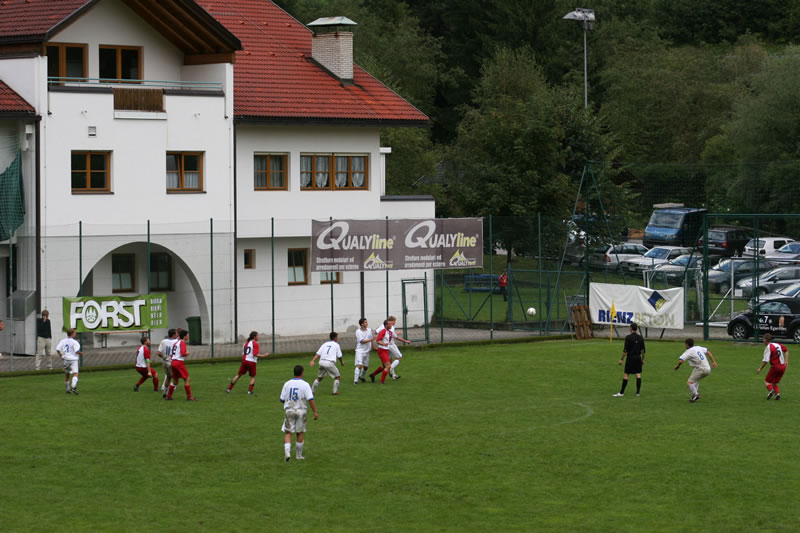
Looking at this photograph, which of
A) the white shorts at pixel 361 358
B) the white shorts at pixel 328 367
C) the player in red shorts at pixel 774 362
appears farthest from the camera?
the white shorts at pixel 361 358

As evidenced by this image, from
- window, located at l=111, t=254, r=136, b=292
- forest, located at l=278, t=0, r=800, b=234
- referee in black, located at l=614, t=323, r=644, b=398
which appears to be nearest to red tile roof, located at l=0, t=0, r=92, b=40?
window, located at l=111, t=254, r=136, b=292

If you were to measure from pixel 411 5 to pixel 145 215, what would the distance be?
227 feet

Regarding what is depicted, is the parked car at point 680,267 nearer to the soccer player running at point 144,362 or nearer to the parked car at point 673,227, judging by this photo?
the parked car at point 673,227

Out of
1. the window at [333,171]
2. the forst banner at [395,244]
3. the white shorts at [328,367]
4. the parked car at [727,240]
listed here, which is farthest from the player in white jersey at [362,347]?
the parked car at [727,240]

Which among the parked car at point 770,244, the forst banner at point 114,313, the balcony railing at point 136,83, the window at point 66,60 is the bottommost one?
the forst banner at point 114,313

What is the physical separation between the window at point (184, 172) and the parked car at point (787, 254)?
2506cm

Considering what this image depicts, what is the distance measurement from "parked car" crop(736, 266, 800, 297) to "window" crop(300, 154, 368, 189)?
49.8 feet

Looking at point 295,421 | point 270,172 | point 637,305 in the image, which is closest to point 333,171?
point 270,172

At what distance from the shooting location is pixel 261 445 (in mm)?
23844

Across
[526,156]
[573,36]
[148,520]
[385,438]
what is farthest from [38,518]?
[573,36]

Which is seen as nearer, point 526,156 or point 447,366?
point 447,366

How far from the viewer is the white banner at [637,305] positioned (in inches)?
1670

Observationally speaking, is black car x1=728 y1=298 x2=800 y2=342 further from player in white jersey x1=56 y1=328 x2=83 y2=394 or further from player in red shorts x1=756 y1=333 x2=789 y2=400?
player in white jersey x1=56 y1=328 x2=83 y2=394

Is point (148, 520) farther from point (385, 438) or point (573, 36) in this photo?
point (573, 36)
